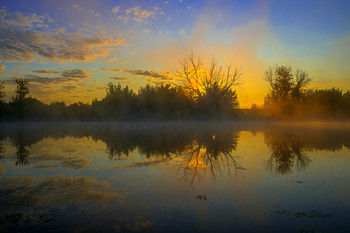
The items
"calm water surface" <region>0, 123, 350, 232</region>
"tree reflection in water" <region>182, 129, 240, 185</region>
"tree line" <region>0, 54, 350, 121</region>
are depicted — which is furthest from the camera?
"tree line" <region>0, 54, 350, 121</region>

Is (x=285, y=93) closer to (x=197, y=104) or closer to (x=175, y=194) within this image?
(x=197, y=104)

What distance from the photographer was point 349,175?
662 centimetres

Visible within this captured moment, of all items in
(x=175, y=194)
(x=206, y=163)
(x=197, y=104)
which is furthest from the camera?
(x=197, y=104)

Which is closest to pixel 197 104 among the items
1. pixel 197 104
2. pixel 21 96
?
pixel 197 104

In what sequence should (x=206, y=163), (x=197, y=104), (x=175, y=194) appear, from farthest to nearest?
(x=197, y=104) → (x=206, y=163) → (x=175, y=194)

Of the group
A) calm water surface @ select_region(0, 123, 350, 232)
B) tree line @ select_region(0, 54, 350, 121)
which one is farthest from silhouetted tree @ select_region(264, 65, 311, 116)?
calm water surface @ select_region(0, 123, 350, 232)

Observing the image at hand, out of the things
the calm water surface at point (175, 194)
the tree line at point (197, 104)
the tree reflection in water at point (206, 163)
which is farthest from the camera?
the tree line at point (197, 104)

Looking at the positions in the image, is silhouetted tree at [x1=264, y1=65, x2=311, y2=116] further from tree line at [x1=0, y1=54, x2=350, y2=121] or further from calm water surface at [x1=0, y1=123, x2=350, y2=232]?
calm water surface at [x1=0, y1=123, x2=350, y2=232]

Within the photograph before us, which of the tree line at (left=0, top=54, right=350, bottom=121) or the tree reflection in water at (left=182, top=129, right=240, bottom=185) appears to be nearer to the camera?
the tree reflection in water at (left=182, top=129, right=240, bottom=185)

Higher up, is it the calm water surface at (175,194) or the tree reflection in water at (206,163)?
the tree reflection in water at (206,163)

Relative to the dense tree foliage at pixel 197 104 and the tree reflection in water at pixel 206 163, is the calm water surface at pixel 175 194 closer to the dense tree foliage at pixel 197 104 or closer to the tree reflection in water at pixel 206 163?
the tree reflection in water at pixel 206 163

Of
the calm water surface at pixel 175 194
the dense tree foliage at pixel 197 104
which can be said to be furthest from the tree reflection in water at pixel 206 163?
the dense tree foliage at pixel 197 104

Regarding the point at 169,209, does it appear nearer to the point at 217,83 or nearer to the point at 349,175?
the point at 349,175

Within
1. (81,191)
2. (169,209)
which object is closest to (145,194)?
(169,209)
